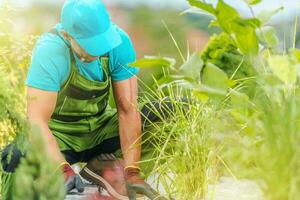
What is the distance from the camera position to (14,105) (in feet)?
7.38

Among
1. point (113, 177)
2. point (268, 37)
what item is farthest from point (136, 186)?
point (268, 37)

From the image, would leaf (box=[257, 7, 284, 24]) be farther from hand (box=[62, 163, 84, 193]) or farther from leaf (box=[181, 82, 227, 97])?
hand (box=[62, 163, 84, 193])

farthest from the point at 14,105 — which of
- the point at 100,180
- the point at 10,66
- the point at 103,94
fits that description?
the point at 10,66

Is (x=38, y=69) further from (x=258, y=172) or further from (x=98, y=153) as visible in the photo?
(x=258, y=172)

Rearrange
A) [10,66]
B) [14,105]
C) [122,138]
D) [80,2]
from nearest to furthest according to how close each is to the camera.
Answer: [14,105] → [80,2] → [122,138] → [10,66]

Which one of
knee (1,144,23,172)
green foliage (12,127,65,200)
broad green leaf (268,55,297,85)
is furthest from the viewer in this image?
knee (1,144,23,172)

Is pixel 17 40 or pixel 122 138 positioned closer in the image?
pixel 122 138

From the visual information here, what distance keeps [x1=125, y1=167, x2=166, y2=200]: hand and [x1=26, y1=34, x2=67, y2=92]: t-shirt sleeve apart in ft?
1.67

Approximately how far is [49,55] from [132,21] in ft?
1.58

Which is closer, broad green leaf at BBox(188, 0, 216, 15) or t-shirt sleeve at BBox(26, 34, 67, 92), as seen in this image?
broad green leaf at BBox(188, 0, 216, 15)

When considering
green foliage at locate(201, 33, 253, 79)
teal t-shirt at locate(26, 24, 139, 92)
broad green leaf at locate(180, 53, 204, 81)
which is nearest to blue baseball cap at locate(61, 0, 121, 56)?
teal t-shirt at locate(26, 24, 139, 92)

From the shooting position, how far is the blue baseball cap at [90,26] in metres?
2.90

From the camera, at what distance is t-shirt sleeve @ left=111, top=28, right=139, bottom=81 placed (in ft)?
10.3

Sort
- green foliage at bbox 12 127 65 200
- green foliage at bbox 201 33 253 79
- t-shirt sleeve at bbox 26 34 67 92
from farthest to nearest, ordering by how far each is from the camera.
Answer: green foliage at bbox 201 33 253 79 → t-shirt sleeve at bbox 26 34 67 92 → green foliage at bbox 12 127 65 200
